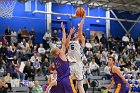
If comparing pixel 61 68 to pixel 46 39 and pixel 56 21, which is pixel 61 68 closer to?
pixel 46 39

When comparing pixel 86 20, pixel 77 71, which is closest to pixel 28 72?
pixel 77 71

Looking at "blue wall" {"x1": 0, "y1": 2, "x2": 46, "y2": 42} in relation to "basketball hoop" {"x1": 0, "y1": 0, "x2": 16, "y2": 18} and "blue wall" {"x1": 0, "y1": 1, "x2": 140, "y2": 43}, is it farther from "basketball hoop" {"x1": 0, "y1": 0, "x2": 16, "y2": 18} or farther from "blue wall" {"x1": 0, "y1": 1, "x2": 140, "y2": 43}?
"basketball hoop" {"x1": 0, "y1": 0, "x2": 16, "y2": 18}

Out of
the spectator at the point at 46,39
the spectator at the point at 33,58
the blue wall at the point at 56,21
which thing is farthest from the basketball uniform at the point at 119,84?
the blue wall at the point at 56,21

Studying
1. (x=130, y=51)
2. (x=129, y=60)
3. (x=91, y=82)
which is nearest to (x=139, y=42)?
(x=130, y=51)

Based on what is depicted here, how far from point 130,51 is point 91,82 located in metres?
8.28

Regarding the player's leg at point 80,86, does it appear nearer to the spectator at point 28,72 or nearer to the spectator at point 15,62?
the spectator at point 28,72

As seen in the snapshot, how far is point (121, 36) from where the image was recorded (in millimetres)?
31234

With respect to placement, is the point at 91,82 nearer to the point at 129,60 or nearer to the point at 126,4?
the point at 129,60

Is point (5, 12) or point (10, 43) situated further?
point (10, 43)

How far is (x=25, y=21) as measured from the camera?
26500mm

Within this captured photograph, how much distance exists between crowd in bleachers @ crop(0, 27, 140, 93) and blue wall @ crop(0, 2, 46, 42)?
1.11m

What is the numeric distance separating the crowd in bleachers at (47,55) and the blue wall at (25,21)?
3.66 feet

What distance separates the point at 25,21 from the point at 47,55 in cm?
570

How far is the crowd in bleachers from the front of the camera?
62.1ft
